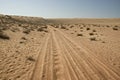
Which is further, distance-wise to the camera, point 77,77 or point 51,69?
point 51,69

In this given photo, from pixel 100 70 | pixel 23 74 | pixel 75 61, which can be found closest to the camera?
pixel 23 74

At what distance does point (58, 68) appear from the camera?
6594 mm

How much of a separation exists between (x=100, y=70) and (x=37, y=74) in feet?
9.41

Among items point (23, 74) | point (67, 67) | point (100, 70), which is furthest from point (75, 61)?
point (23, 74)

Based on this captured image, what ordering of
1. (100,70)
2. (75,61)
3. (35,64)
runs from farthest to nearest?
(75,61)
(35,64)
(100,70)

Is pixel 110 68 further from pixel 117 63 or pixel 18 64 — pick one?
pixel 18 64

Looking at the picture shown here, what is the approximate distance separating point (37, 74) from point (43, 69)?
0.59 m

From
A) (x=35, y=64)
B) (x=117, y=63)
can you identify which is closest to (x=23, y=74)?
(x=35, y=64)

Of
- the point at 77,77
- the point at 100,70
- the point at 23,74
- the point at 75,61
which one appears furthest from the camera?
the point at 75,61

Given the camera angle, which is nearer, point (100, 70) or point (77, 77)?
point (77, 77)

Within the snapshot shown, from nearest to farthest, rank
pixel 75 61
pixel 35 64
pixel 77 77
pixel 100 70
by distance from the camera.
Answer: pixel 77 77 → pixel 100 70 → pixel 35 64 → pixel 75 61

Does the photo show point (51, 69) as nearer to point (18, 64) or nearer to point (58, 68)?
point (58, 68)

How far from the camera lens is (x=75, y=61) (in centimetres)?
763

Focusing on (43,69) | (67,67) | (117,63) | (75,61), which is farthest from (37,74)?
(117,63)
